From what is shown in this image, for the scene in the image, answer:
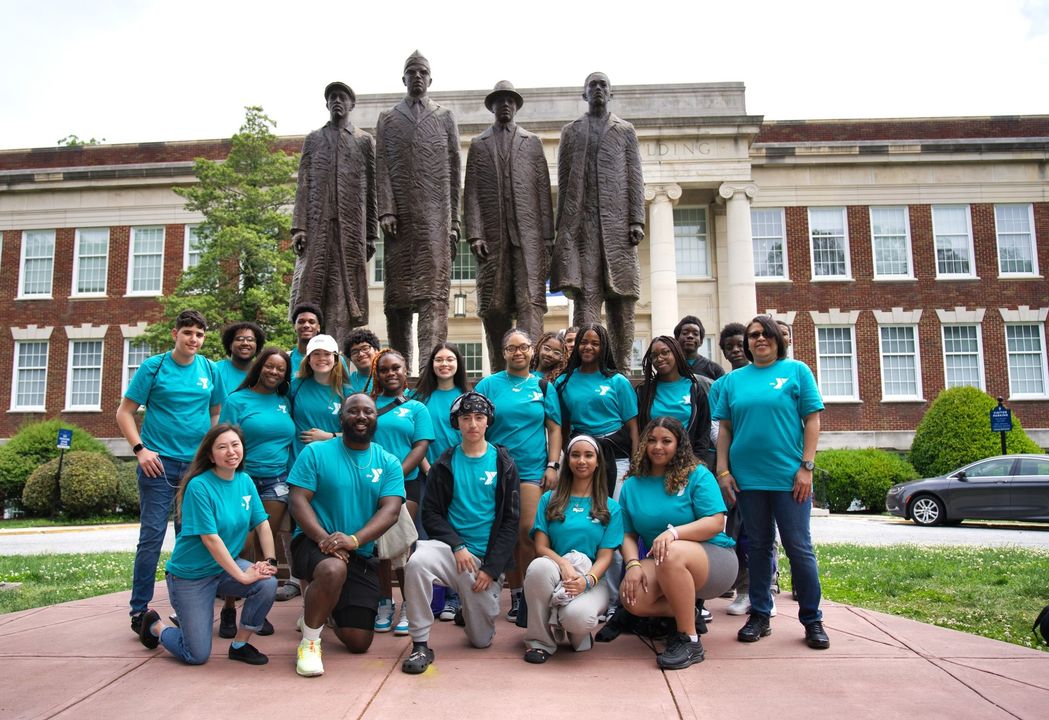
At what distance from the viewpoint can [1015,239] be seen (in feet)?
95.7

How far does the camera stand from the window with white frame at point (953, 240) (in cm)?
2889

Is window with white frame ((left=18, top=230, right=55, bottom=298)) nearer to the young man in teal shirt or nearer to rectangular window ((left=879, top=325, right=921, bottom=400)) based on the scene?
the young man in teal shirt

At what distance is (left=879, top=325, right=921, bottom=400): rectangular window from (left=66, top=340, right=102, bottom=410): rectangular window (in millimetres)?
29228

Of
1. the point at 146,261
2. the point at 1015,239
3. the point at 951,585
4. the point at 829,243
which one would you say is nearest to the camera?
the point at 951,585

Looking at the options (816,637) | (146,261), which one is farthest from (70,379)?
(816,637)

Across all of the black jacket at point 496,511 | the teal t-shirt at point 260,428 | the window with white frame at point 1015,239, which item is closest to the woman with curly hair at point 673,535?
the black jacket at point 496,511

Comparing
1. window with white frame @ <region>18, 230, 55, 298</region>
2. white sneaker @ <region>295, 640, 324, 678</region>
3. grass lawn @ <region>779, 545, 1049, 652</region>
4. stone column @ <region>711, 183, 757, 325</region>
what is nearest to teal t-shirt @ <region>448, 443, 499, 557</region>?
white sneaker @ <region>295, 640, 324, 678</region>

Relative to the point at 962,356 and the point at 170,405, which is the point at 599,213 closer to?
the point at 170,405

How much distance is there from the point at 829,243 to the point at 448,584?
27.4 m

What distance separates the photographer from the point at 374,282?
A: 27.5 metres

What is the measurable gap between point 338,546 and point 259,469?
1323mm

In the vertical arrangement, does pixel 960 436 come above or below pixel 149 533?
above

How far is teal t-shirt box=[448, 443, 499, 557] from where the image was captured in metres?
5.09

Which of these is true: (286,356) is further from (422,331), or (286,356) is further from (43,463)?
(43,463)
